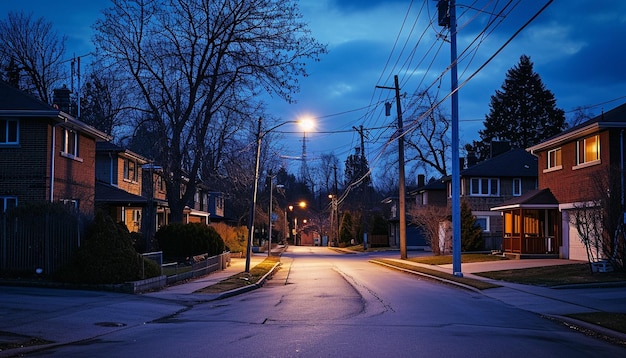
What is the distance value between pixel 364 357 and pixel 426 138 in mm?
61354

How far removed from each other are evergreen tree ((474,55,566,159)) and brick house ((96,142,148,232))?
1889 inches

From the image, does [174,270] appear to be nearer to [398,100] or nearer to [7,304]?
[7,304]

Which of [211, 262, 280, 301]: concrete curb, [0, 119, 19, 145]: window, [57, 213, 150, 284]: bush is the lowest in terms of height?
[211, 262, 280, 301]: concrete curb

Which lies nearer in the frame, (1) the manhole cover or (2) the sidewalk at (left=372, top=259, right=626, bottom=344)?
(1) the manhole cover

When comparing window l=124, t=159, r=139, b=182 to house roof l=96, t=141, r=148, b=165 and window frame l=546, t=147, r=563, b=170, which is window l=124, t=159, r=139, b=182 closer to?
house roof l=96, t=141, r=148, b=165

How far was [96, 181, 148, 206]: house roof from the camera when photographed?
3250 cm

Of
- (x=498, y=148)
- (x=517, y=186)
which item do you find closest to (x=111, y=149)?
(x=517, y=186)

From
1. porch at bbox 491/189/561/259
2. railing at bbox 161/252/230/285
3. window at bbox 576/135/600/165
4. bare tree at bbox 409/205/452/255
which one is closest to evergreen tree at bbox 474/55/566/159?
bare tree at bbox 409/205/452/255

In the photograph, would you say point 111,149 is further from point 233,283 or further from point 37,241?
point 37,241

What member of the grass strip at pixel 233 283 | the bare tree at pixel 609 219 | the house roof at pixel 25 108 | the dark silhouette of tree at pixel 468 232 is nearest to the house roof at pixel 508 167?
the dark silhouette of tree at pixel 468 232

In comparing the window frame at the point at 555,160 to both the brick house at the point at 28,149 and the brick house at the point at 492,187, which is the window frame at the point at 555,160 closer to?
the brick house at the point at 492,187

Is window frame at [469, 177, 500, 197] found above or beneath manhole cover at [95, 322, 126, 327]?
above

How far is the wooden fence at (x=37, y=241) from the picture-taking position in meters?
19.8

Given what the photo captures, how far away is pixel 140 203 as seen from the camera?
108ft
